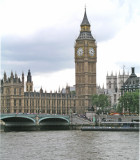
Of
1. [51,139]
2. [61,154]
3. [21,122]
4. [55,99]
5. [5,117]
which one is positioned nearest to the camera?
[61,154]

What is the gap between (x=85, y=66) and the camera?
120 meters

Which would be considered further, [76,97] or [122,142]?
[76,97]

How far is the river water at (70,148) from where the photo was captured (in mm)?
48312

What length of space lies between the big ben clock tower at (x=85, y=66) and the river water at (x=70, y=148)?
176ft

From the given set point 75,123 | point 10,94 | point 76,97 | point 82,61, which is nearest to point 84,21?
point 82,61

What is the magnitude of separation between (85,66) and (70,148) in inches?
2606

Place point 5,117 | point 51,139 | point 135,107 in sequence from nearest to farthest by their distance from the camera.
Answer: point 51,139 → point 5,117 → point 135,107

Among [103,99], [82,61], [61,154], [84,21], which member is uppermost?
[84,21]

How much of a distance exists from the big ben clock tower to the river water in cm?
5377

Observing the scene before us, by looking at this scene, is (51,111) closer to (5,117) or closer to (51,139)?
(5,117)

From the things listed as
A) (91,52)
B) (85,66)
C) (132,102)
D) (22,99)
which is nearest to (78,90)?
(85,66)

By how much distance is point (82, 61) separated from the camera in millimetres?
120500

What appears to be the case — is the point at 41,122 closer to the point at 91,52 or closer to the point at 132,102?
the point at 132,102

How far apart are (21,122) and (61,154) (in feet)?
140
